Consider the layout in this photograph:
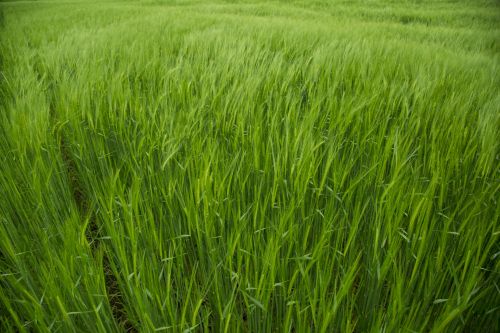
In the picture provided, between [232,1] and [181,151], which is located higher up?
[232,1]

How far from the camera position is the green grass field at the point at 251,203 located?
37 cm

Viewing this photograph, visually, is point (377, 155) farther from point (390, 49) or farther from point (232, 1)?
point (232, 1)

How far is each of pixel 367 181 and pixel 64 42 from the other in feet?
6.09

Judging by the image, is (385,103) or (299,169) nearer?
(299,169)

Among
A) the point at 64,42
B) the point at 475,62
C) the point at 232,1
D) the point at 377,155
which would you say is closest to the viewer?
the point at 377,155

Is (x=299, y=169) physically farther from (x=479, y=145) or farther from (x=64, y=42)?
(x=64, y=42)

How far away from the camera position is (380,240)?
453mm

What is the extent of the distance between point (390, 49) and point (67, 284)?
1.74 metres

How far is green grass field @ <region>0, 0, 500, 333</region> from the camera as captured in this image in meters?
0.37

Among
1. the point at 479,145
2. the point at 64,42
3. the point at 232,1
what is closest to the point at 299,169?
the point at 479,145

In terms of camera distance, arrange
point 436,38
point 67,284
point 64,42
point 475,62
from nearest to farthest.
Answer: point 67,284
point 475,62
point 64,42
point 436,38

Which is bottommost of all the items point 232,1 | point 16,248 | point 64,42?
point 16,248

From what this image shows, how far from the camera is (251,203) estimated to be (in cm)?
51

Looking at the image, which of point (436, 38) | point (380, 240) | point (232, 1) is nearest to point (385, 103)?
point (380, 240)
